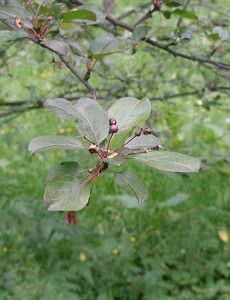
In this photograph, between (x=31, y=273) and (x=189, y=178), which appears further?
(x=189, y=178)

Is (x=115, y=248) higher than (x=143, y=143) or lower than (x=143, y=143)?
lower

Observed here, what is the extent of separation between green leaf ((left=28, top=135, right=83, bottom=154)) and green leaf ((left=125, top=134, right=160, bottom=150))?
3.7 inches

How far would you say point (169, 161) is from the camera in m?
0.67

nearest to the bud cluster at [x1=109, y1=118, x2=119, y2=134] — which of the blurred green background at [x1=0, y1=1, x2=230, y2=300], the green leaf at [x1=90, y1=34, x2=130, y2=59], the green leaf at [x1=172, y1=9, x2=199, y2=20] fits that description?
the green leaf at [x1=90, y1=34, x2=130, y2=59]

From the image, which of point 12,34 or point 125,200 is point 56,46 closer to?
point 12,34

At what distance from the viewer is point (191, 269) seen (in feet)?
8.33

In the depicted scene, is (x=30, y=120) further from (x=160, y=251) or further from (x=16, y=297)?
(x=16, y=297)

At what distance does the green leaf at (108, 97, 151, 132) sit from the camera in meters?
0.76

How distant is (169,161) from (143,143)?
0.35ft

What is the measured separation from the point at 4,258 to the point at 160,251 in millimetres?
801

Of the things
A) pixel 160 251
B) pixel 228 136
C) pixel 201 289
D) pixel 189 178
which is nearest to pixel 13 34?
pixel 201 289

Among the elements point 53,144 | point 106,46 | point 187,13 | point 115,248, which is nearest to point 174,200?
point 115,248

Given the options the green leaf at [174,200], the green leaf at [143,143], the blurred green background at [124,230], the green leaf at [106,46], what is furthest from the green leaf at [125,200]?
the green leaf at [143,143]

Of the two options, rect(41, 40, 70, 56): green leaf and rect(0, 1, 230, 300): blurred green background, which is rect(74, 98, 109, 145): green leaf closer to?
rect(41, 40, 70, 56): green leaf
